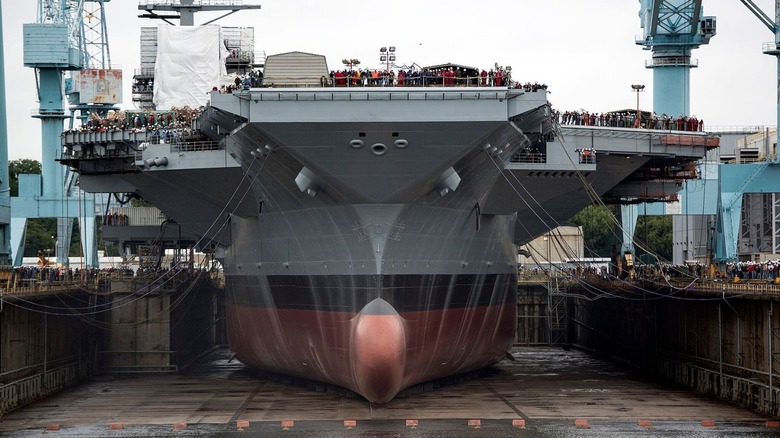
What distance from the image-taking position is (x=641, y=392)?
2975 centimetres

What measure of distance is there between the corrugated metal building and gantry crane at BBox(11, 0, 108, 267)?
1183 inches

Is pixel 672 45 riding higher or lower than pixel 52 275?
higher

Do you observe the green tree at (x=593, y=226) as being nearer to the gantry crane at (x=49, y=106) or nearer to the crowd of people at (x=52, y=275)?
the gantry crane at (x=49, y=106)

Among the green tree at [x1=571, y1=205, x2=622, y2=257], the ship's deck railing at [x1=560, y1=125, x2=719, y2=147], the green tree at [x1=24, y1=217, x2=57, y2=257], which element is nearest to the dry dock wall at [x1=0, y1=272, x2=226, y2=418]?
the ship's deck railing at [x1=560, y1=125, x2=719, y2=147]

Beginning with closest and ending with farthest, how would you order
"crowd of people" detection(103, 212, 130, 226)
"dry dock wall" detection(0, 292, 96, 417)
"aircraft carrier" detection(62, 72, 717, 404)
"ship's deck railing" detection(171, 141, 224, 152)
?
"aircraft carrier" detection(62, 72, 717, 404)
"dry dock wall" detection(0, 292, 96, 417)
"ship's deck railing" detection(171, 141, 224, 152)
"crowd of people" detection(103, 212, 130, 226)

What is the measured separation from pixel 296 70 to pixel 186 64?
20.5 meters

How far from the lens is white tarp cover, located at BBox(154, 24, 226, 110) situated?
1742 inches

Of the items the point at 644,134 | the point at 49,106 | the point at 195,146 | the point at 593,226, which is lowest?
the point at 593,226

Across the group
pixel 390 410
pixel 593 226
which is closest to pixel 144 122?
pixel 390 410

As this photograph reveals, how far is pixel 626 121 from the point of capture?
33656 mm

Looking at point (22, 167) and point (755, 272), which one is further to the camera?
point (22, 167)

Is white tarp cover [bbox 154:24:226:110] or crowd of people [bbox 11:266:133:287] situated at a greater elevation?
white tarp cover [bbox 154:24:226:110]

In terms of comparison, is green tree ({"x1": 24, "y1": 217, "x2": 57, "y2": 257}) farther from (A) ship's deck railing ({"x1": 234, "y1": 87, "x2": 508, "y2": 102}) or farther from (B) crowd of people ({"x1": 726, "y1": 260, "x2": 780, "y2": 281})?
(A) ship's deck railing ({"x1": 234, "y1": 87, "x2": 508, "y2": 102})

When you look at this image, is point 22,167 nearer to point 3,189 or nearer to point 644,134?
point 3,189
